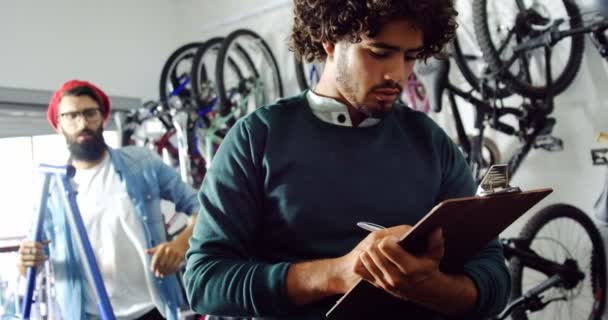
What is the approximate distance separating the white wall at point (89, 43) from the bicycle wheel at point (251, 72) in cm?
58

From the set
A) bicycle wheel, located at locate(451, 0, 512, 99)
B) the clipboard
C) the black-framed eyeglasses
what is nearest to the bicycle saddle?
bicycle wheel, located at locate(451, 0, 512, 99)

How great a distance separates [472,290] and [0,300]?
1955 millimetres

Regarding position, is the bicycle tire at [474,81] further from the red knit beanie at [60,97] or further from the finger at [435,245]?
the finger at [435,245]

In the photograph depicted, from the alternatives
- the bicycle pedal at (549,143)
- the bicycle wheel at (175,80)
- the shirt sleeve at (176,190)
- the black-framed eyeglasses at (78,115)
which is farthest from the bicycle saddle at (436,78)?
the bicycle wheel at (175,80)

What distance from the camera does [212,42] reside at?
11.1ft

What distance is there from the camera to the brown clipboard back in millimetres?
640

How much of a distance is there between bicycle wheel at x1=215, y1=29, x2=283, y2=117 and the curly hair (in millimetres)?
2237

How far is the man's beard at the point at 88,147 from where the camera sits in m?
2.08

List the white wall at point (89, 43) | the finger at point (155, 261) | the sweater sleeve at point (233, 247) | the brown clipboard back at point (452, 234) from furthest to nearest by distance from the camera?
the white wall at point (89, 43) < the finger at point (155, 261) < the sweater sleeve at point (233, 247) < the brown clipboard back at point (452, 234)

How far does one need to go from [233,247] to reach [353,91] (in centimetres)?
29

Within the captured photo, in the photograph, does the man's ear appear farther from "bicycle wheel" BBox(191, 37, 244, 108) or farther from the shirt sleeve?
"bicycle wheel" BBox(191, 37, 244, 108)

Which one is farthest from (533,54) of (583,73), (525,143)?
(525,143)

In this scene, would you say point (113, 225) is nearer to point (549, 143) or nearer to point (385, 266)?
point (385, 266)

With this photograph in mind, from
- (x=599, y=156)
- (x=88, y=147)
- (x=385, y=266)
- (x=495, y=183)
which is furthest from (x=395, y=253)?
(x=599, y=156)
